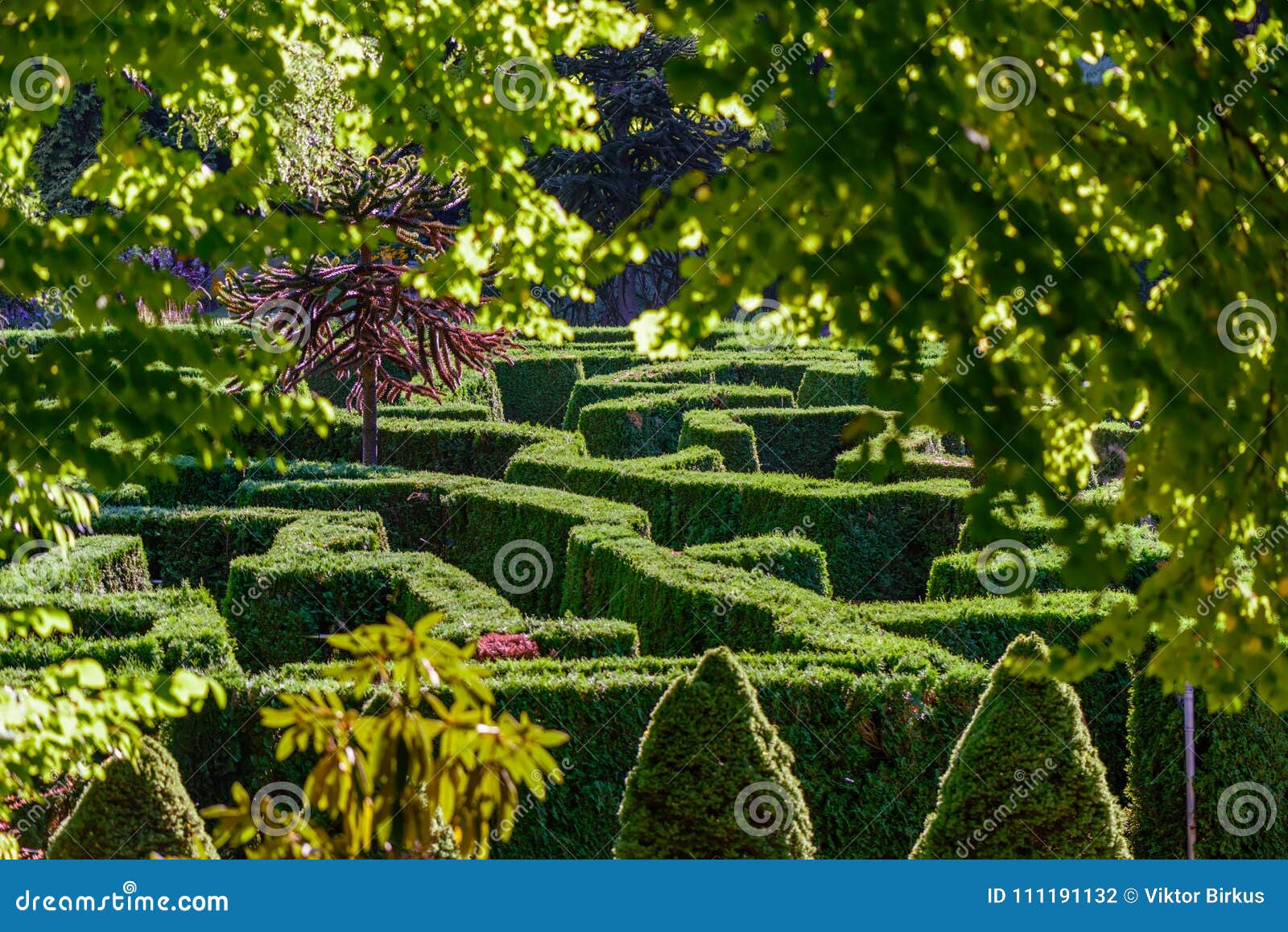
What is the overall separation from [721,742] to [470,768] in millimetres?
2449

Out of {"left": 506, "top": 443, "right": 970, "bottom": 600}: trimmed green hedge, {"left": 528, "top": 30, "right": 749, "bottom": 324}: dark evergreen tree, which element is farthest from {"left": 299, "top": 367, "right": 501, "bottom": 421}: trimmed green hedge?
{"left": 528, "top": 30, "right": 749, "bottom": 324}: dark evergreen tree

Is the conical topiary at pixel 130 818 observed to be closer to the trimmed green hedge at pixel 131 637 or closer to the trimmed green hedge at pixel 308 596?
the trimmed green hedge at pixel 131 637

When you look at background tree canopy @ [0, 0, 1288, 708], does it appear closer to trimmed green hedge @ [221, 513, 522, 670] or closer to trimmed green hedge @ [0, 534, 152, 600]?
trimmed green hedge @ [0, 534, 152, 600]

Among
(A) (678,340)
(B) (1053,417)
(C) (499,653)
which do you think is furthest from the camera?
(C) (499,653)

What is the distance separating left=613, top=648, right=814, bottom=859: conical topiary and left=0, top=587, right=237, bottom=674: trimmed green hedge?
310cm

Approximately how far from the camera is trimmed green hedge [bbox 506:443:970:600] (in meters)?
12.0

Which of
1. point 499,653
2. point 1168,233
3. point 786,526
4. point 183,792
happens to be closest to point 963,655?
point 499,653

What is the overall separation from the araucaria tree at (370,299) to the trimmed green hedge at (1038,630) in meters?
6.95

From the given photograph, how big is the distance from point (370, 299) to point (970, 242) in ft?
40.8

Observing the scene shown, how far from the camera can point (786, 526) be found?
39.7 feet

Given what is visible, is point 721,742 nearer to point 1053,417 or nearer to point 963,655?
point 1053,417

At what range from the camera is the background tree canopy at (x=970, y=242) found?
2.37m

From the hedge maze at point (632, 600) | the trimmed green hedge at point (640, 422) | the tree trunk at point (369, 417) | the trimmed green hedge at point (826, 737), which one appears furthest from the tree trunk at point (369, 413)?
the trimmed green hedge at point (826, 737)

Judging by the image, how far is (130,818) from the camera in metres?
4.87
